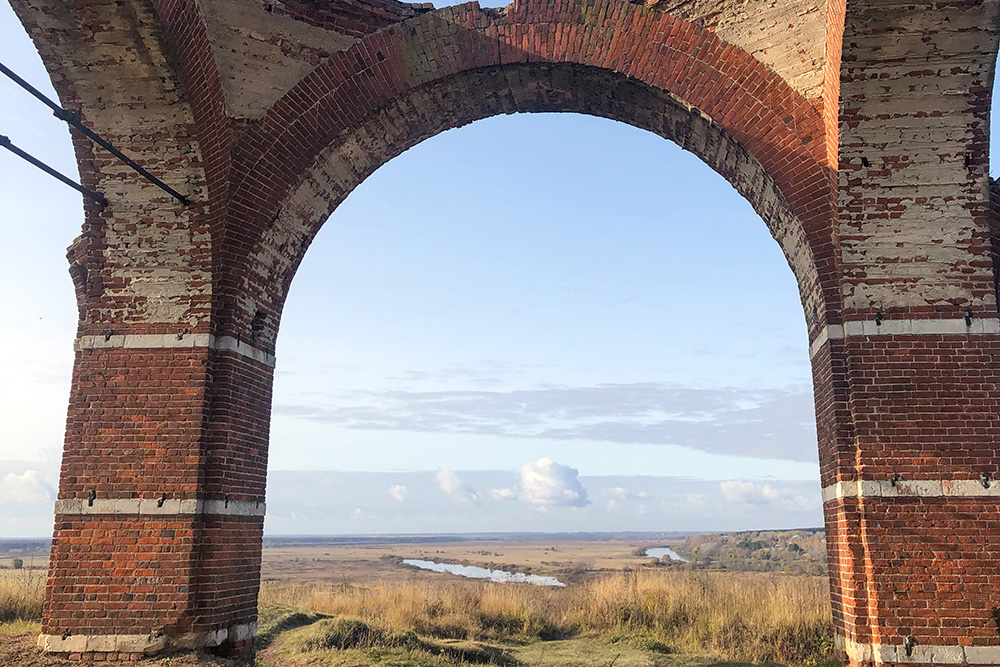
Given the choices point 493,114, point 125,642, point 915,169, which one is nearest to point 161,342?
point 125,642

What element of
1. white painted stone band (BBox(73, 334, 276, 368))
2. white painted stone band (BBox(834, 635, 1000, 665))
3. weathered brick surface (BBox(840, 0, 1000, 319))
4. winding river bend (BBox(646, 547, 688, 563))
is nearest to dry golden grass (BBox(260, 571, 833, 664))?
white painted stone band (BBox(834, 635, 1000, 665))

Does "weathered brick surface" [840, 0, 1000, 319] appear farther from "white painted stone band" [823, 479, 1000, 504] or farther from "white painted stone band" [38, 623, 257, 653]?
"white painted stone band" [38, 623, 257, 653]

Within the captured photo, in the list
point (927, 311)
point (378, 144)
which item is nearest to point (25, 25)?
point (378, 144)

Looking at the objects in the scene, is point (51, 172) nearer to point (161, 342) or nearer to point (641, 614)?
point (161, 342)

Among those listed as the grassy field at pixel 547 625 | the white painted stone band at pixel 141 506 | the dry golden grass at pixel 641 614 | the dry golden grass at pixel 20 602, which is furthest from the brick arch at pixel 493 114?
the dry golden grass at pixel 20 602

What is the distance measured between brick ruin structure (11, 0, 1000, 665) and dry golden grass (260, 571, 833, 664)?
5031 mm

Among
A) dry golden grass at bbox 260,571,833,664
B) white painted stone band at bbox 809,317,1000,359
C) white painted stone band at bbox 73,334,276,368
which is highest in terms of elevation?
white painted stone band at bbox 809,317,1000,359

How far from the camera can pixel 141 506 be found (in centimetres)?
709

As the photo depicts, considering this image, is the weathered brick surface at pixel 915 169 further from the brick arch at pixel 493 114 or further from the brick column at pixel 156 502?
the brick column at pixel 156 502

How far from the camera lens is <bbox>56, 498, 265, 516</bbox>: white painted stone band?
7.02 metres

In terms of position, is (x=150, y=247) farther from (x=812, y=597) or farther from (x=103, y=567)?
(x=812, y=597)

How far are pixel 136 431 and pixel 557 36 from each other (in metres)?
5.87

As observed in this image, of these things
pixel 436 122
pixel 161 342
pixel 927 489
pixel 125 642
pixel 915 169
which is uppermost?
pixel 436 122

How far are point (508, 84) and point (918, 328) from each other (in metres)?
4.87
